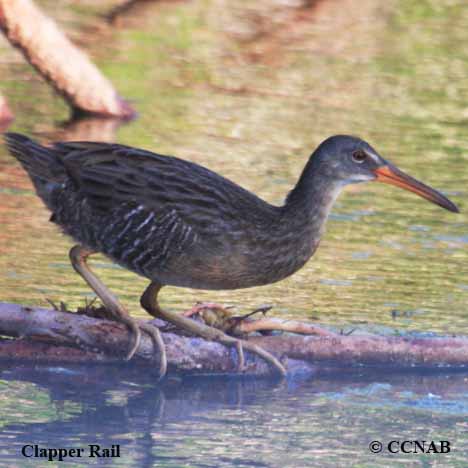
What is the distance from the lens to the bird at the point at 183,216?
26.2 feet

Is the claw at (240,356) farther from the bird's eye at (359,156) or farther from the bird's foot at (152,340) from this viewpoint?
the bird's eye at (359,156)

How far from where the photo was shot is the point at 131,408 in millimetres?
7539

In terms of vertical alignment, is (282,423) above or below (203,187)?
below

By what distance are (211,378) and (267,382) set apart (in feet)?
1.03

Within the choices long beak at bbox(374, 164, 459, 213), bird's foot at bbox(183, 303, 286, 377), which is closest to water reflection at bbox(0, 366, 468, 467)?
bird's foot at bbox(183, 303, 286, 377)

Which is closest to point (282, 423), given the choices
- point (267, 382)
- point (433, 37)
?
point (267, 382)

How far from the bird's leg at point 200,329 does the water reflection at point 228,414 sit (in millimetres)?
140

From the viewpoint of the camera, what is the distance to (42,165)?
27.9ft

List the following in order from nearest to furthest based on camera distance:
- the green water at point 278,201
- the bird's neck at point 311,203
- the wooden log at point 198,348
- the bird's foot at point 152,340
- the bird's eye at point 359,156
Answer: the green water at point 278,201, the wooden log at point 198,348, the bird's foot at point 152,340, the bird's neck at point 311,203, the bird's eye at point 359,156

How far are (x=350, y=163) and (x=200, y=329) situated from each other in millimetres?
1278

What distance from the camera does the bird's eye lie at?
27.3 ft

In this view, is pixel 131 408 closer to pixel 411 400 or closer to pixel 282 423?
pixel 282 423

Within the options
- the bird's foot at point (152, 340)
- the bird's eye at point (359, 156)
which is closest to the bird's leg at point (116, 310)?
the bird's foot at point (152, 340)

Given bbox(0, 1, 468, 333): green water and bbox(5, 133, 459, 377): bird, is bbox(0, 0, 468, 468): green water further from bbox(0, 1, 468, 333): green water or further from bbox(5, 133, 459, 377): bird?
bbox(5, 133, 459, 377): bird
